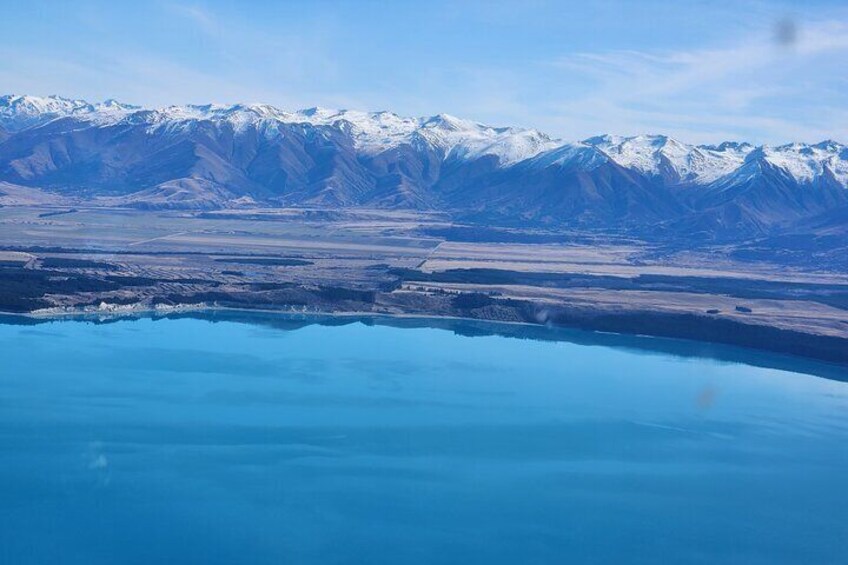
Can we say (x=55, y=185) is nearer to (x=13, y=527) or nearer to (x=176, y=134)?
(x=176, y=134)

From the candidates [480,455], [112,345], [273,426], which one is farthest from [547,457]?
[112,345]

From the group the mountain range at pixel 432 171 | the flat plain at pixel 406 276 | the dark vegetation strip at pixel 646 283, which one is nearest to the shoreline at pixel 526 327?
the flat plain at pixel 406 276

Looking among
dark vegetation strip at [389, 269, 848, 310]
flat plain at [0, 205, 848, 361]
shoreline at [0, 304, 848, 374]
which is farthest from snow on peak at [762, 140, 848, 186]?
shoreline at [0, 304, 848, 374]

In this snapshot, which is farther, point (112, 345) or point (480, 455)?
point (112, 345)

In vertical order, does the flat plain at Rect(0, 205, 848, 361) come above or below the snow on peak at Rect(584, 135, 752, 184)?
Result: below

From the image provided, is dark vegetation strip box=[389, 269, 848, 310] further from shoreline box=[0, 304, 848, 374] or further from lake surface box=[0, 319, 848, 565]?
lake surface box=[0, 319, 848, 565]

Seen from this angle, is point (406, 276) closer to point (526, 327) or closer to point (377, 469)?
point (526, 327)

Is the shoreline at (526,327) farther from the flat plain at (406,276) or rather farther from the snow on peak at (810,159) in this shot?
the snow on peak at (810,159)

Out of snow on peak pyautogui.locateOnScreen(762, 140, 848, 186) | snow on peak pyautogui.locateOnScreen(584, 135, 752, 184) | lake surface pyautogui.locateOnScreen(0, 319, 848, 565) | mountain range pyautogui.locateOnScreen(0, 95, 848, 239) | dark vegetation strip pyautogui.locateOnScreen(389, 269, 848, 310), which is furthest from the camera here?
snow on peak pyautogui.locateOnScreen(584, 135, 752, 184)
